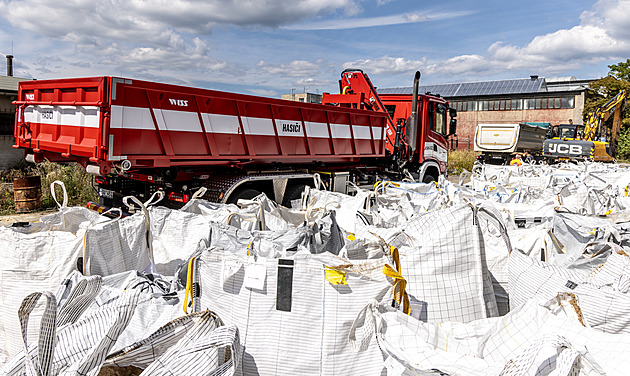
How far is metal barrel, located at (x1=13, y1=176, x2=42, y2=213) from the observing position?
9.08 metres

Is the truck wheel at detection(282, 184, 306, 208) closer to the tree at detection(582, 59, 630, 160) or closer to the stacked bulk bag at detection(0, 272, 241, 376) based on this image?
the stacked bulk bag at detection(0, 272, 241, 376)

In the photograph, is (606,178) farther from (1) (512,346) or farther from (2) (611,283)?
(1) (512,346)

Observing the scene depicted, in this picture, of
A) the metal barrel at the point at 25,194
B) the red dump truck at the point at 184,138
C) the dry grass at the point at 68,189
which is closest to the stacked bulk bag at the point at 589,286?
the red dump truck at the point at 184,138

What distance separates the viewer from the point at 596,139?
2364 centimetres

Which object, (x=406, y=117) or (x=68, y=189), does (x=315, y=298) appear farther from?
(x=406, y=117)

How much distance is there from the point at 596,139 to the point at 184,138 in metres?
24.2

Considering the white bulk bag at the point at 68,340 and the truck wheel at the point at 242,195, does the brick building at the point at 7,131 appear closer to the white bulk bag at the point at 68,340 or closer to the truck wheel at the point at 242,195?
the truck wheel at the point at 242,195

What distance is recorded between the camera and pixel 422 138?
485 inches

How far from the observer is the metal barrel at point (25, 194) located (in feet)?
29.8

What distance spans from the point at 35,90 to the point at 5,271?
527 cm

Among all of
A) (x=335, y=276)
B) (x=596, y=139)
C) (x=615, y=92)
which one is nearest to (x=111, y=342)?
(x=335, y=276)

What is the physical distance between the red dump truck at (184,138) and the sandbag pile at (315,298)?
8.99 feet

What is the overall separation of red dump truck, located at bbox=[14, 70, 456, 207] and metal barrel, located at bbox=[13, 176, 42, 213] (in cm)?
209

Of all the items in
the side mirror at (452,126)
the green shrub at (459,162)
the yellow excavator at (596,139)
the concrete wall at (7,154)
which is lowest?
the concrete wall at (7,154)
